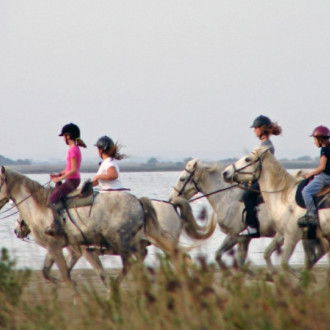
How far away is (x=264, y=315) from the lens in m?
6.65

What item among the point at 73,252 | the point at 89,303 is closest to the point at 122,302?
the point at 89,303

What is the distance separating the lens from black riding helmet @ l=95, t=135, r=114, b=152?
12992mm

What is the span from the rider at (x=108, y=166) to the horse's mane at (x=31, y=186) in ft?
2.27

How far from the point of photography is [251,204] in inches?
567

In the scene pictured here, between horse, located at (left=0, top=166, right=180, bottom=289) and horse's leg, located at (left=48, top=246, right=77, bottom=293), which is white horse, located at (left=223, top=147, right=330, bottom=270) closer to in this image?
horse, located at (left=0, top=166, right=180, bottom=289)

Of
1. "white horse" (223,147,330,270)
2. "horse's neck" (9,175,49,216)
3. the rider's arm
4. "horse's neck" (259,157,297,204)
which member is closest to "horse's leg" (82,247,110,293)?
"horse's neck" (9,175,49,216)

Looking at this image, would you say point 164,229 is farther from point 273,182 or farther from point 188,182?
point 188,182

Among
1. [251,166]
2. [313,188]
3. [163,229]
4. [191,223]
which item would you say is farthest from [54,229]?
[313,188]

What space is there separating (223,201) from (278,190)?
2.02 meters

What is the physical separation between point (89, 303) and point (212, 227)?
7.17 meters

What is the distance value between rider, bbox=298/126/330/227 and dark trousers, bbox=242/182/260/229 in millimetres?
1650

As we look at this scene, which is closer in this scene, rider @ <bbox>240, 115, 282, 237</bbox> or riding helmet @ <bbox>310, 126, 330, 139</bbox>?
riding helmet @ <bbox>310, 126, 330, 139</bbox>

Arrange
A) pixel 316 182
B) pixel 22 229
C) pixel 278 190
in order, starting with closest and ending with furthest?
pixel 316 182, pixel 278 190, pixel 22 229

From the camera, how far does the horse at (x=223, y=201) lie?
14.6 metres
